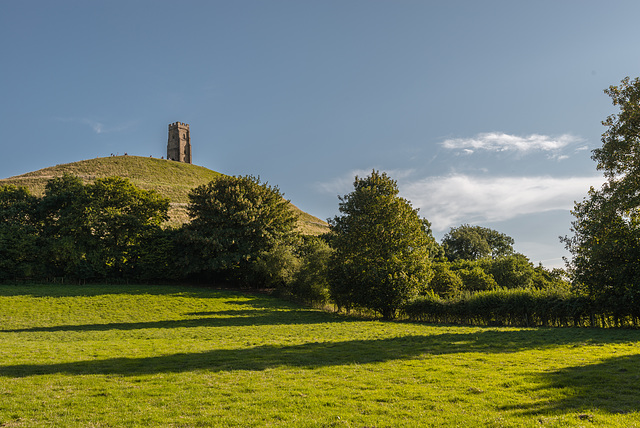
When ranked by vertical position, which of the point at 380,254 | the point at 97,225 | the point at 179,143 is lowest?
the point at 380,254

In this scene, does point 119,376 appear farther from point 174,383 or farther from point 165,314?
point 165,314

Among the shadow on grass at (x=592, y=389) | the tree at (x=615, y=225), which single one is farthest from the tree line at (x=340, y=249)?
the shadow on grass at (x=592, y=389)

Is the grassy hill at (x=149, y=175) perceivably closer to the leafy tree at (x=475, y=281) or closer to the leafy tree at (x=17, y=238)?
the leafy tree at (x=17, y=238)

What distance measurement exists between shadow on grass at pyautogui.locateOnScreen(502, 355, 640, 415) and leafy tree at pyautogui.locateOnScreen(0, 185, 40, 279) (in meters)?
61.2

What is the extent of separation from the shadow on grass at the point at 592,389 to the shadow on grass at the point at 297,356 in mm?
469

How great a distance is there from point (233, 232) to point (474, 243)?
69.3m

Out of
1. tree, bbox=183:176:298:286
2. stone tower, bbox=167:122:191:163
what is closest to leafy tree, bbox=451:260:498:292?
tree, bbox=183:176:298:286

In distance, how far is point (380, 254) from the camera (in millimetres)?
35969

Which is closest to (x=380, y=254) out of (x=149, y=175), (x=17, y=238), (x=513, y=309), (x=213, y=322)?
(x=513, y=309)

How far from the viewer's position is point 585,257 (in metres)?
27.4

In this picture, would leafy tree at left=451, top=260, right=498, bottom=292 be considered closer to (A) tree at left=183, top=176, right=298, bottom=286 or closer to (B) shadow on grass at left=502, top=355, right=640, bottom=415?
(A) tree at left=183, top=176, right=298, bottom=286

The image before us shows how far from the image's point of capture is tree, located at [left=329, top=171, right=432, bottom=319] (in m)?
35.3

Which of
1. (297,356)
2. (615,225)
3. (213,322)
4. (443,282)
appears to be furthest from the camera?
(443,282)

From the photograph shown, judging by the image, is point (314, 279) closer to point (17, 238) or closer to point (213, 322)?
point (213, 322)
